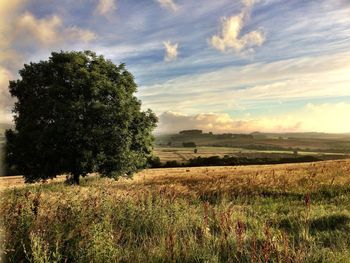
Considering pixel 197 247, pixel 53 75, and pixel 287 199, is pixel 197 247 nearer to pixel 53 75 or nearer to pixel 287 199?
pixel 287 199

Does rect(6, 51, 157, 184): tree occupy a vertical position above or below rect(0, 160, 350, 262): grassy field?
above

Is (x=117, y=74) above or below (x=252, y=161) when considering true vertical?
above

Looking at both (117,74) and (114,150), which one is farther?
(117,74)

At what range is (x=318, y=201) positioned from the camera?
1861cm

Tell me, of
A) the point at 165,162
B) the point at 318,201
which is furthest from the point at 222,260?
the point at 165,162

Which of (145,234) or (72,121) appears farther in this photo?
(72,121)

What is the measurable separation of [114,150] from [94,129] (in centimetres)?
288

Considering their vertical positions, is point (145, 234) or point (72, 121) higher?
point (72, 121)

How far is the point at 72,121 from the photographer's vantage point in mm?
30828

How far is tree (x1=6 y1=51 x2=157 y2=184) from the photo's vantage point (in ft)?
104

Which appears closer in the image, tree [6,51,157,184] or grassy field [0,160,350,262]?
grassy field [0,160,350,262]

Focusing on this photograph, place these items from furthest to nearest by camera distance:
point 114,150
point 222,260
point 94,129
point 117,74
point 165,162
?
point 165,162, point 117,74, point 114,150, point 94,129, point 222,260

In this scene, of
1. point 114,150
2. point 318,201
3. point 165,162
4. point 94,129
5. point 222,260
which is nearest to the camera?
point 222,260

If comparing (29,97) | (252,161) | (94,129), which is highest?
(29,97)
